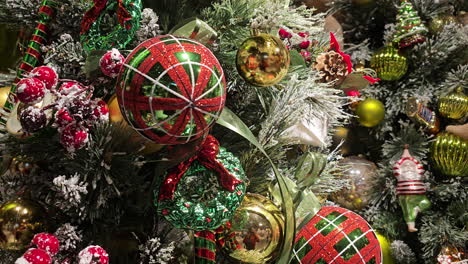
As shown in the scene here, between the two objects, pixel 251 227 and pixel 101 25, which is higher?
pixel 101 25

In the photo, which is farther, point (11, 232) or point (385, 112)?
point (385, 112)

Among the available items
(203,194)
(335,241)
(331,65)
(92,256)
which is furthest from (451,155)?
(92,256)

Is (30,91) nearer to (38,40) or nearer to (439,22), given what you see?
(38,40)

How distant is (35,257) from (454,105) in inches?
36.0

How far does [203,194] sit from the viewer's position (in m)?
0.48

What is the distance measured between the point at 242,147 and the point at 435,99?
657 mm

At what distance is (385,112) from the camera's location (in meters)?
1.08

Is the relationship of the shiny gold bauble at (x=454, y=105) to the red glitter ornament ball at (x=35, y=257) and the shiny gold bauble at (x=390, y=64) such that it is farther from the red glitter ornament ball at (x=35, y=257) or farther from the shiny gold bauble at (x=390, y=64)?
the red glitter ornament ball at (x=35, y=257)

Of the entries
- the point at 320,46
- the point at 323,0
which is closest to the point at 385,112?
the point at 323,0

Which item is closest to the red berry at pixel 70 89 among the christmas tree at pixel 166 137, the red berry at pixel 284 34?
the christmas tree at pixel 166 137

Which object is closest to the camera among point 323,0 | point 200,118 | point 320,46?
point 200,118

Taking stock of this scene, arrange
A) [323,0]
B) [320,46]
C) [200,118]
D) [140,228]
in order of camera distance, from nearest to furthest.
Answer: [200,118]
[140,228]
[320,46]
[323,0]

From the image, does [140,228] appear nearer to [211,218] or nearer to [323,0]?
[211,218]

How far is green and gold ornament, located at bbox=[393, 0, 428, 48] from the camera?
3.31 feet
